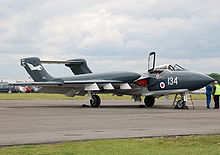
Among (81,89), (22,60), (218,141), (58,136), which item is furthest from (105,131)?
(22,60)

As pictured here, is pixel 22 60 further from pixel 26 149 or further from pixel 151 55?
pixel 26 149

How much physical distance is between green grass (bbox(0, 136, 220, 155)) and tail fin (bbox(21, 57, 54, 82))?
66.1ft

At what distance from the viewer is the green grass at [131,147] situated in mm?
6812

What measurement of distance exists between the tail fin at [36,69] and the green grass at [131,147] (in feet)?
66.1

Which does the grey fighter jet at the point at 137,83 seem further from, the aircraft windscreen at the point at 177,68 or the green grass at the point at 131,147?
the green grass at the point at 131,147

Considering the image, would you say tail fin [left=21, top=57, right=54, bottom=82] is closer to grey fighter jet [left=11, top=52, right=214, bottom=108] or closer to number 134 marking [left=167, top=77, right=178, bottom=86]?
grey fighter jet [left=11, top=52, right=214, bottom=108]

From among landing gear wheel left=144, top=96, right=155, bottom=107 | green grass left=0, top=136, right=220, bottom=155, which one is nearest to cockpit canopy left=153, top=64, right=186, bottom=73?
landing gear wheel left=144, top=96, right=155, bottom=107

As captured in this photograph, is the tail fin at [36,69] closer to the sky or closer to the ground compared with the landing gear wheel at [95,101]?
closer to the sky

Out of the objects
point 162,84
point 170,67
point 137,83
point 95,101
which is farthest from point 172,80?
point 95,101

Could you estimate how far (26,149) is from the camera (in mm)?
7066

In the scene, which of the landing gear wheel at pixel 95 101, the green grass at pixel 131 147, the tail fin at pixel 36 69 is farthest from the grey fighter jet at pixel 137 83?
the green grass at pixel 131 147

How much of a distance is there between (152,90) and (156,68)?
4.40 feet

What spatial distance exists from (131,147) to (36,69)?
21.3 metres

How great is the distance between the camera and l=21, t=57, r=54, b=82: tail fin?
91.2 ft
